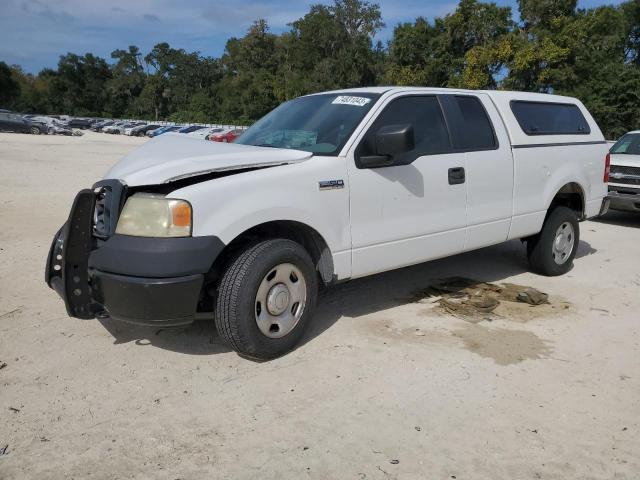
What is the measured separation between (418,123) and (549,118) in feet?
6.83

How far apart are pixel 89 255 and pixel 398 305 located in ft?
8.99

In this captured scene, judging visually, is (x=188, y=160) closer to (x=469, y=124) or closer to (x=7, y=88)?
(x=469, y=124)

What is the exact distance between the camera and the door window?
14.1 feet

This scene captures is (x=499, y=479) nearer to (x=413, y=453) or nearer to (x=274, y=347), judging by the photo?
(x=413, y=453)

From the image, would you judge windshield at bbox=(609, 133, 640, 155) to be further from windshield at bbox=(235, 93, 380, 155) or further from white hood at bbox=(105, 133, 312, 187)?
white hood at bbox=(105, 133, 312, 187)

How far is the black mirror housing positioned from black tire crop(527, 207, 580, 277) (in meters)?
2.70

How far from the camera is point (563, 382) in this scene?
3611 millimetres

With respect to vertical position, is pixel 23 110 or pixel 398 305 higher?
pixel 23 110

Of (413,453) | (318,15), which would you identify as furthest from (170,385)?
(318,15)

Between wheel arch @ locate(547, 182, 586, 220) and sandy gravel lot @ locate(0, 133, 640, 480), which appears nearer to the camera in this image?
sandy gravel lot @ locate(0, 133, 640, 480)

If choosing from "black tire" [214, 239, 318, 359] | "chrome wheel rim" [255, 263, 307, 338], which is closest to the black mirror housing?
"black tire" [214, 239, 318, 359]

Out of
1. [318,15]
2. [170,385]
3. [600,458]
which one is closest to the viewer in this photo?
[600,458]

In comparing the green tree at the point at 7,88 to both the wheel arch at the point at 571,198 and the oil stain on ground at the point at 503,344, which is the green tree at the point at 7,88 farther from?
the oil stain on ground at the point at 503,344

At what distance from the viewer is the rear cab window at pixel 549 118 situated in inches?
219
